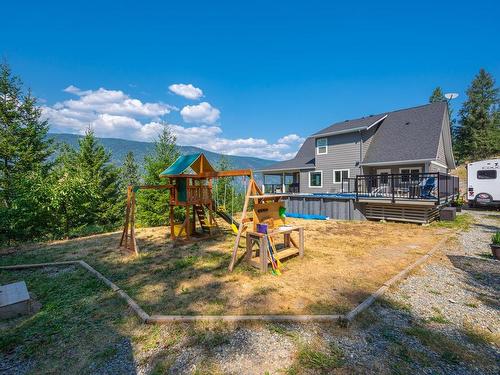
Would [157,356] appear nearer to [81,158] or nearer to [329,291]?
[329,291]

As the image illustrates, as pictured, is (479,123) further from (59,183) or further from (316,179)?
(59,183)

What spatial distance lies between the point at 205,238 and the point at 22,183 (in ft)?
27.0

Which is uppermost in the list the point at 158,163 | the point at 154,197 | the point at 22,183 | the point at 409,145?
the point at 409,145

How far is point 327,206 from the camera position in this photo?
595 inches

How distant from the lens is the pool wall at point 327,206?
13.8 metres

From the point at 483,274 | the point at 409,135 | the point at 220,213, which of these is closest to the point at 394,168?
the point at 409,135

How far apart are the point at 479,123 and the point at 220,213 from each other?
48288 millimetres

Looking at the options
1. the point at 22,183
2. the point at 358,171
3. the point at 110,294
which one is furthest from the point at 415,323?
the point at 358,171

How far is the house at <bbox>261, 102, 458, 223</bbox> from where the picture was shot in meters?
15.3

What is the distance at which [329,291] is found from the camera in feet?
15.4

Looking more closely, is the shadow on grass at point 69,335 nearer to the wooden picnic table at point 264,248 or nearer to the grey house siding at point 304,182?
the wooden picnic table at point 264,248

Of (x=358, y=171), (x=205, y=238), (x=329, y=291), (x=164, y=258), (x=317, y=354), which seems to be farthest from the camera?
(x=358, y=171)

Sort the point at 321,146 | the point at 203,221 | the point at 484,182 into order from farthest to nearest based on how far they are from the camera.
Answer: the point at 321,146, the point at 484,182, the point at 203,221

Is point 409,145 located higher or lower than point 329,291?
higher
